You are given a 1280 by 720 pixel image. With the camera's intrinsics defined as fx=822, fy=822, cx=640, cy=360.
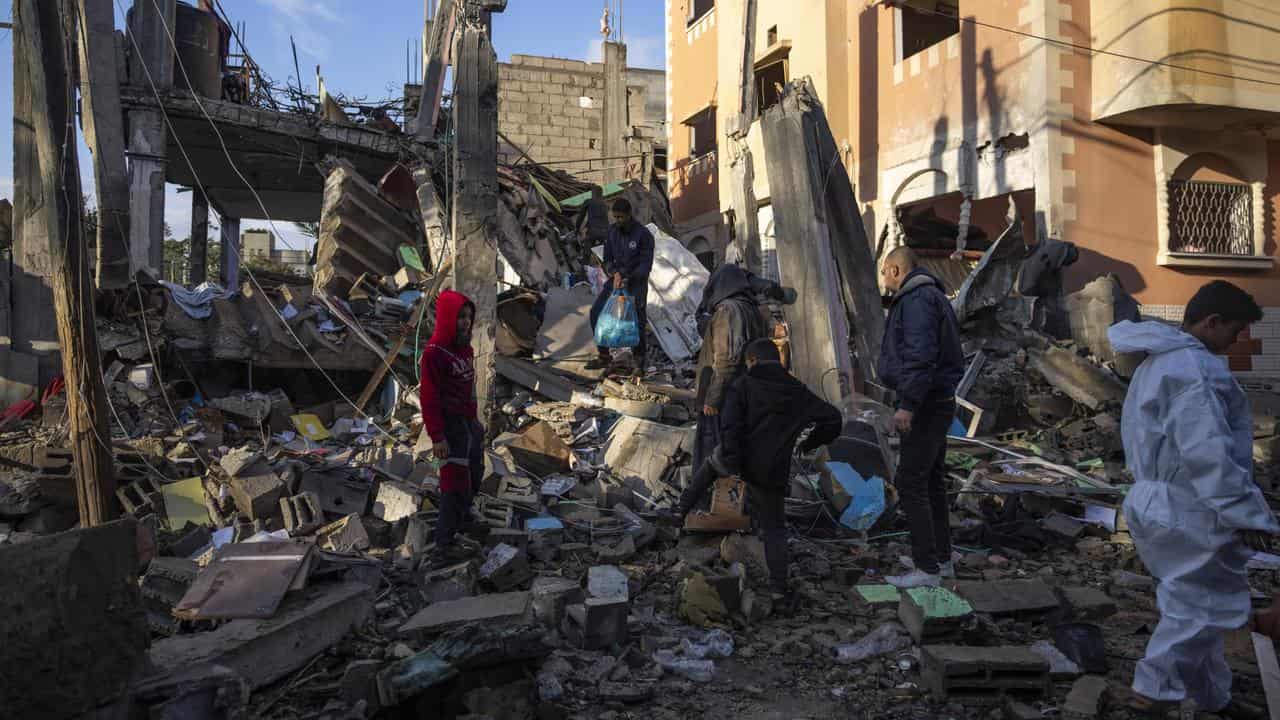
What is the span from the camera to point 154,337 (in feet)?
27.9

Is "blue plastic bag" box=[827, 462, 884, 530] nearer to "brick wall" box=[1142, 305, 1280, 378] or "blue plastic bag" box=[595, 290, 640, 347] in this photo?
"blue plastic bag" box=[595, 290, 640, 347]

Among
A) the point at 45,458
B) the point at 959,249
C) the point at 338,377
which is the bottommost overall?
the point at 45,458

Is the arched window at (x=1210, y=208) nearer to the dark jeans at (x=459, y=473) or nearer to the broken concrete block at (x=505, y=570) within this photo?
the dark jeans at (x=459, y=473)

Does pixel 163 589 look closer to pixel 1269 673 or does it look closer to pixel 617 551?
pixel 617 551

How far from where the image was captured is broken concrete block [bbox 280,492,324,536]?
19.5 feet

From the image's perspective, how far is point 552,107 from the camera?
22.8 metres

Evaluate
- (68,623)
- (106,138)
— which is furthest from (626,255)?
(106,138)

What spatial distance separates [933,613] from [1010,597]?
2.29 feet

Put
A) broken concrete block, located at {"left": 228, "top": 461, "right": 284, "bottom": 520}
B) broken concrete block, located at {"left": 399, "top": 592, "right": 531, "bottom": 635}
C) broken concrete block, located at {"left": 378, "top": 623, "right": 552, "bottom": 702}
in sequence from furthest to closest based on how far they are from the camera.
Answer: broken concrete block, located at {"left": 228, "top": 461, "right": 284, "bottom": 520} < broken concrete block, located at {"left": 399, "top": 592, "right": 531, "bottom": 635} < broken concrete block, located at {"left": 378, "top": 623, "right": 552, "bottom": 702}

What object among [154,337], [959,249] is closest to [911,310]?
[154,337]

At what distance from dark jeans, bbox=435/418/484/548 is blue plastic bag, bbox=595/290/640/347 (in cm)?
309

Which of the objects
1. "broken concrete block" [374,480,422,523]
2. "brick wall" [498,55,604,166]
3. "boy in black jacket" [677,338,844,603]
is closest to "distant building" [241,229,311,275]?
"brick wall" [498,55,604,166]

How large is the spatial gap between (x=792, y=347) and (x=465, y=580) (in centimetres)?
450

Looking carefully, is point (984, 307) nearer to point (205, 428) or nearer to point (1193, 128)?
point (1193, 128)
